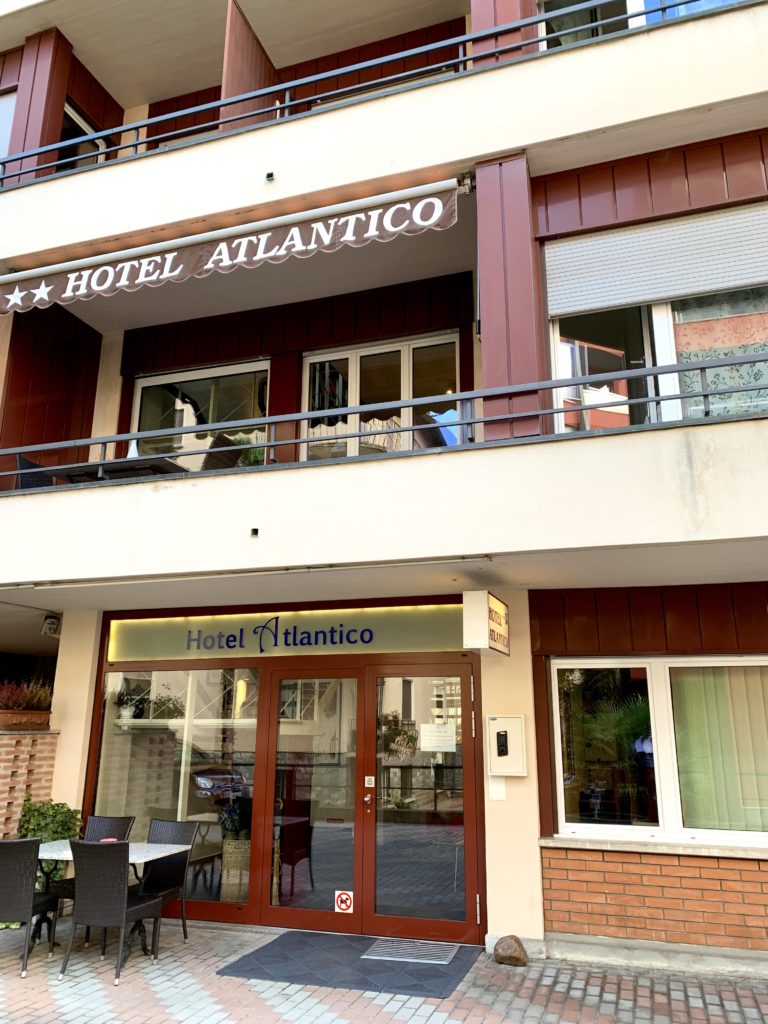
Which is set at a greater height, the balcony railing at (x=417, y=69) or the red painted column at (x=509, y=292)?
the balcony railing at (x=417, y=69)

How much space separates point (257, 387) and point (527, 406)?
14.8 feet

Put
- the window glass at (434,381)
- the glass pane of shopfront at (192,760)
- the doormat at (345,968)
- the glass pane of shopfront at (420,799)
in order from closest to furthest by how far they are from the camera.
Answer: the doormat at (345,968)
the glass pane of shopfront at (420,799)
the glass pane of shopfront at (192,760)
the window glass at (434,381)

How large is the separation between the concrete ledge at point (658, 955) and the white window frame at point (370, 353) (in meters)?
5.20

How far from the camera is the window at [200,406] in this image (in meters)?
9.92

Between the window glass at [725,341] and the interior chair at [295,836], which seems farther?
the interior chair at [295,836]

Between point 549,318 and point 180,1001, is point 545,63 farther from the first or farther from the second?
point 180,1001

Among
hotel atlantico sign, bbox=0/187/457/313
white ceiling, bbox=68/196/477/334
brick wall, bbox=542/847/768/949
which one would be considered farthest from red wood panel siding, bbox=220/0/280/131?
brick wall, bbox=542/847/768/949

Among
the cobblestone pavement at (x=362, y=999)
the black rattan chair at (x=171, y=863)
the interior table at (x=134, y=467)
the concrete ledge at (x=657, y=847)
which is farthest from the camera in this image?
the interior table at (x=134, y=467)

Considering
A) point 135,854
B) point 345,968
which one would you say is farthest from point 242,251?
point 345,968


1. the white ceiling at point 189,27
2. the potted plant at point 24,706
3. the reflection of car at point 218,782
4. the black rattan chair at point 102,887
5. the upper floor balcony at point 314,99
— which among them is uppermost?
the white ceiling at point 189,27

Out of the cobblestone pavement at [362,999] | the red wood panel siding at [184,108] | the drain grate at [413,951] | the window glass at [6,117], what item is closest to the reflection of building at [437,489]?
the drain grate at [413,951]

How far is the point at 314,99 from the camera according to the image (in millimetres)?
8289

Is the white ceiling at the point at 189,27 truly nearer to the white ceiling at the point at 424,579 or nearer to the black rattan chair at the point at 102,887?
the white ceiling at the point at 424,579

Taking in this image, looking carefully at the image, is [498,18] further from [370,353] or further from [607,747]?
[607,747]
